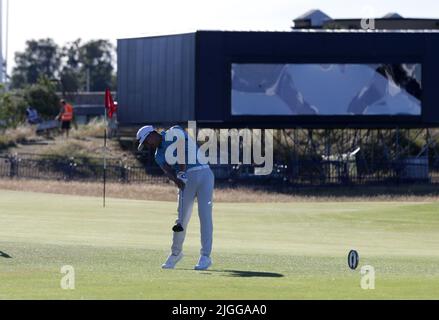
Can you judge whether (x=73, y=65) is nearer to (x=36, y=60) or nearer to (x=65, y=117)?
(x=36, y=60)

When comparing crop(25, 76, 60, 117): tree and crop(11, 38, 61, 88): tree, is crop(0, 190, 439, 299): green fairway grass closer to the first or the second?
crop(25, 76, 60, 117): tree

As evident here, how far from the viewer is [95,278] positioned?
15.4 meters

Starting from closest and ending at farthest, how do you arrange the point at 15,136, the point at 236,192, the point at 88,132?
the point at 236,192 < the point at 15,136 < the point at 88,132

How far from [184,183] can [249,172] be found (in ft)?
117

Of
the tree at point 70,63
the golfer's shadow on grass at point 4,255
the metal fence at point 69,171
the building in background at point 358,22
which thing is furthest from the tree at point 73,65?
the golfer's shadow on grass at point 4,255

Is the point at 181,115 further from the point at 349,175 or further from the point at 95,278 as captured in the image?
the point at 95,278

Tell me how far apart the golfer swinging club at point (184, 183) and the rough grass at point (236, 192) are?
28391 millimetres

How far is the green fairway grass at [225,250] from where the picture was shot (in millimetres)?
14133

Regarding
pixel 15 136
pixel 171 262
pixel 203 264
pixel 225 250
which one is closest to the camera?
pixel 203 264

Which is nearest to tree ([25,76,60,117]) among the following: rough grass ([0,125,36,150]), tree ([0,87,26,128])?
tree ([0,87,26,128])

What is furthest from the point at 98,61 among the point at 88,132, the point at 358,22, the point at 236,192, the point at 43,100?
the point at 236,192

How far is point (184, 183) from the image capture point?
1772 centimetres

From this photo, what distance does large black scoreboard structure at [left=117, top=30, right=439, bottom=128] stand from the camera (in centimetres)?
5534
